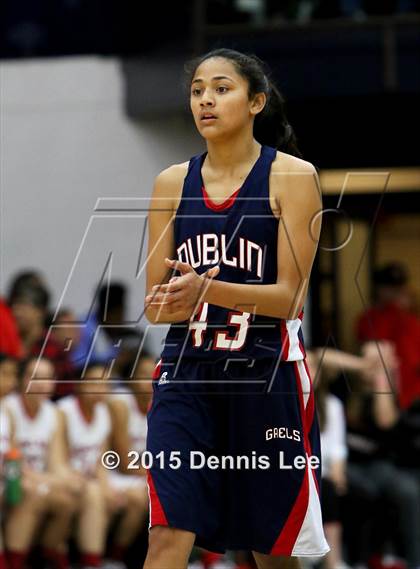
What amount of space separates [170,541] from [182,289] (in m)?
0.74

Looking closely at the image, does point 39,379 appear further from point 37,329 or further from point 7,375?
point 37,329

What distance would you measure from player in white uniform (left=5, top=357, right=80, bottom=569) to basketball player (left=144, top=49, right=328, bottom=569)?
2800mm

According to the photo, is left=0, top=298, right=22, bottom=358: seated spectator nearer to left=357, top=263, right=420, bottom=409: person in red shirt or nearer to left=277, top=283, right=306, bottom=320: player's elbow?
left=357, top=263, right=420, bottom=409: person in red shirt

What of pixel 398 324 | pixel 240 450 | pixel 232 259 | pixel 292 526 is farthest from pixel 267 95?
pixel 398 324

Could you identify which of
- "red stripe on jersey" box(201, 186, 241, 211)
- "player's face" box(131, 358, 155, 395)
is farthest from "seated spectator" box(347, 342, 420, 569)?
"red stripe on jersey" box(201, 186, 241, 211)

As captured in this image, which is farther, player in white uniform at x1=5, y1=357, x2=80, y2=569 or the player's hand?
player in white uniform at x1=5, y1=357, x2=80, y2=569

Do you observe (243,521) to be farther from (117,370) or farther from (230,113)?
(117,370)

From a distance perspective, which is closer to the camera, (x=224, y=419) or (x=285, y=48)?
(x=224, y=419)

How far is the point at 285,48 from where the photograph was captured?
9961 mm

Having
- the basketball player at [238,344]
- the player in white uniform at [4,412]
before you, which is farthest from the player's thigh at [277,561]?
the player in white uniform at [4,412]

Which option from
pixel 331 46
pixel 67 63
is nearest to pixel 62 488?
pixel 67 63

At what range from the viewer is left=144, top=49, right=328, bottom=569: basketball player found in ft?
14.0

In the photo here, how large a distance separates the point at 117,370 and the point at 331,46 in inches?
148

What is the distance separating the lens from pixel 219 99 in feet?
14.2
